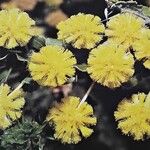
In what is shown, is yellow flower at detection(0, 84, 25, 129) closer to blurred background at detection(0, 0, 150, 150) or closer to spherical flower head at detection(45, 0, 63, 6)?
blurred background at detection(0, 0, 150, 150)

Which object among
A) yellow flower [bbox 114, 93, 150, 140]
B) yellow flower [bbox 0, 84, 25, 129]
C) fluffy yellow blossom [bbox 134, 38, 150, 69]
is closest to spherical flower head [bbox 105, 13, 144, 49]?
fluffy yellow blossom [bbox 134, 38, 150, 69]

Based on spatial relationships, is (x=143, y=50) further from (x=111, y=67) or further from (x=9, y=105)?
(x=9, y=105)

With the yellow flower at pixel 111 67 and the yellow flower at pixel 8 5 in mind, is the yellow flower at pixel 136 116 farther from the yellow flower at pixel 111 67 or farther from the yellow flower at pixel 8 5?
the yellow flower at pixel 8 5

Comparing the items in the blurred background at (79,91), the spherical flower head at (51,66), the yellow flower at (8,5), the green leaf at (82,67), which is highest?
the spherical flower head at (51,66)

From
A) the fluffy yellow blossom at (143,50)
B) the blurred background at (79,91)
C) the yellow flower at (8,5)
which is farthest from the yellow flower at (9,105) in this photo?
the yellow flower at (8,5)

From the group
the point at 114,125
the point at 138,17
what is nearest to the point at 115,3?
the point at 138,17

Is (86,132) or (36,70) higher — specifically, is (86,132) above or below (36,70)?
below

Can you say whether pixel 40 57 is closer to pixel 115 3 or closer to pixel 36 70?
pixel 36 70
